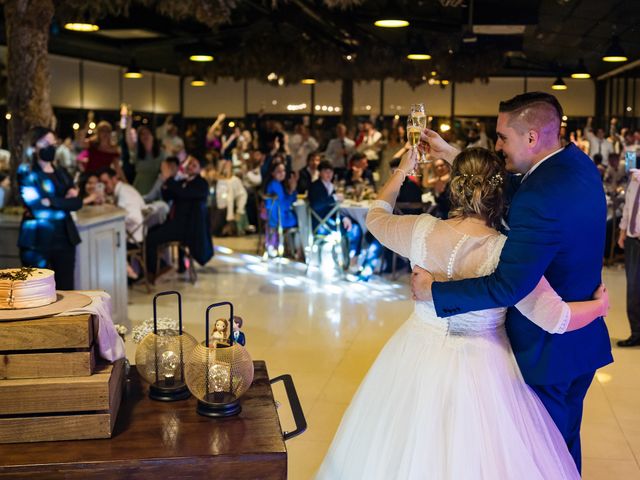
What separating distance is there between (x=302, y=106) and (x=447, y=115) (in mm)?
3472

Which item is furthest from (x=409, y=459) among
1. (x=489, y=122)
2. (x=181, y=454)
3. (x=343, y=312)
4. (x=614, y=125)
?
(x=489, y=122)

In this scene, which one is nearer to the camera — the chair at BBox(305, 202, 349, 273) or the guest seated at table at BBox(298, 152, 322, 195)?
the chair at BBox(305, 202, 349, 273)

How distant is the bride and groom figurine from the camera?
7.98 ft

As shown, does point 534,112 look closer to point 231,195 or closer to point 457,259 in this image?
point 457,259

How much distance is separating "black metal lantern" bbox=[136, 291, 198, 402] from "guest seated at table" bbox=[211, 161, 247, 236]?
9.29 meters

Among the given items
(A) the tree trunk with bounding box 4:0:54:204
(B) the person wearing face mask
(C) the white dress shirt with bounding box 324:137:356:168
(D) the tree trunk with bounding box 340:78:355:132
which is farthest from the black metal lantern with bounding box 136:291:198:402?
(D) the tree trunk with bounding box 340:78:355:132

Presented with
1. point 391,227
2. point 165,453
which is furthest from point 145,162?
point 165,453

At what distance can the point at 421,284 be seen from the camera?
101 inches

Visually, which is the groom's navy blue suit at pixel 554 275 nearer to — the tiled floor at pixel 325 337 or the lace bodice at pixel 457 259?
the lace bodice at pixel 457 259

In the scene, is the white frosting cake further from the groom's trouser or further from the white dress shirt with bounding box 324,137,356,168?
the white dress shirt with bounding box 324,137,356,168

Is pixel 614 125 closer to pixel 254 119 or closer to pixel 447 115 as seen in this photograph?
pixel 447 115

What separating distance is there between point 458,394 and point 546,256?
0.51m

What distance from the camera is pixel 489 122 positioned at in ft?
66.7

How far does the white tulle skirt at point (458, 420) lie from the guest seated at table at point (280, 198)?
6819 millimetres
